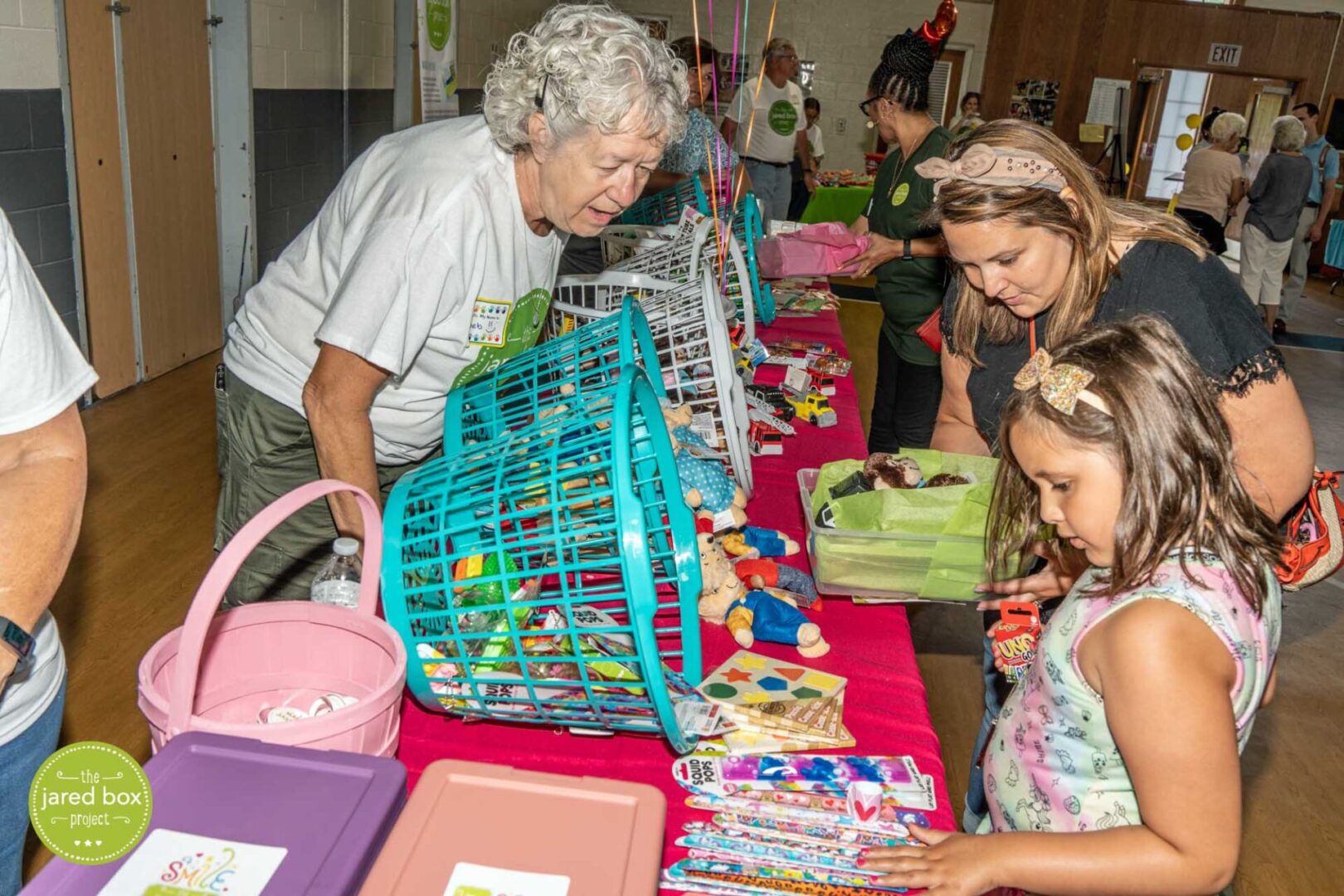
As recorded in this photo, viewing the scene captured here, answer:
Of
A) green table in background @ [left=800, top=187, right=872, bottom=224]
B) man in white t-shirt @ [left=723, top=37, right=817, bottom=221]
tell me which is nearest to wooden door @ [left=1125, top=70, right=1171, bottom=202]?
green table in background @ [left=800, top=187, right=872, bottom=224]

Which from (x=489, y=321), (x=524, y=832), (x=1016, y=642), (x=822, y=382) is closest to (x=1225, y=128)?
(x=822, y=382)

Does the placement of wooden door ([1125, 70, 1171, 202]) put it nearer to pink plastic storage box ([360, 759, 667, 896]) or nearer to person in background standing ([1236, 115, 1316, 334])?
person in background standing ([1236, 115, 1316, 334])

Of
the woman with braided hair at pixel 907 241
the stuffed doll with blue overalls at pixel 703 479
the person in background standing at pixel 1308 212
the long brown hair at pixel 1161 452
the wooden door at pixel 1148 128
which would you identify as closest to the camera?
the long brown hair at pixel 1161 452

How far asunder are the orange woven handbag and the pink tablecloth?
609 millimetres

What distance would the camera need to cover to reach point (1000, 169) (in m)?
1.52

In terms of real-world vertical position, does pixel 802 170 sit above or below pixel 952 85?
below

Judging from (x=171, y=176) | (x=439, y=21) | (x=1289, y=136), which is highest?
(x=439, y=21)

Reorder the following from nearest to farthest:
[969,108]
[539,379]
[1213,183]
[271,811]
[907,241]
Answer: [271,811] < [539,379] < [907,241] < [1213,183] < [969,108]

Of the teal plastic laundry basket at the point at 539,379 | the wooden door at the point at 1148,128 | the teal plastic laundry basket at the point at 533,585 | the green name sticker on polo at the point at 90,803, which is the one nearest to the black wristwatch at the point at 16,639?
the green name sticker on polo at the point at 90,803

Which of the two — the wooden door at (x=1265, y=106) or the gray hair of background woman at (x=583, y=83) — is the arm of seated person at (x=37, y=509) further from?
the wooden door at (x=1265, y=106)

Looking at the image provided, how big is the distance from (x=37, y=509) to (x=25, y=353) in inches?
5.9

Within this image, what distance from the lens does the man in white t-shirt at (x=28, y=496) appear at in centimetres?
95

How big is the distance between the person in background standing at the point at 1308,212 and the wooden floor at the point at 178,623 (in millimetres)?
6090

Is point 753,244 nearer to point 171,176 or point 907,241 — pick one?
point 907,241
